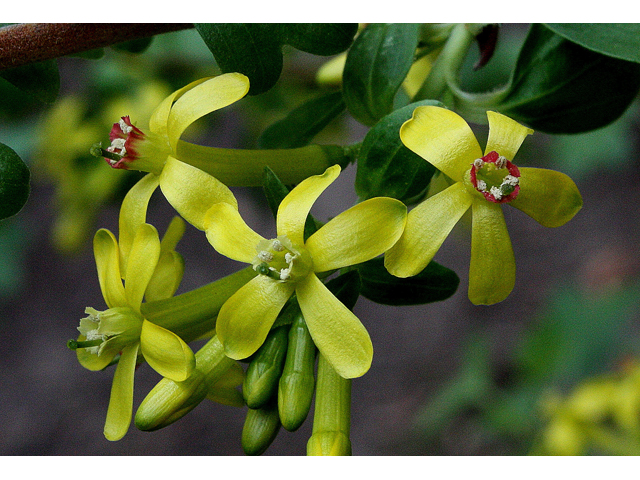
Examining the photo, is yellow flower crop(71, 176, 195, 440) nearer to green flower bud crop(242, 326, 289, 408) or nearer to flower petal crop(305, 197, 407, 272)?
green flower bud crop(242, 326, 289, 408)

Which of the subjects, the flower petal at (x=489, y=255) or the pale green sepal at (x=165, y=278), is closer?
the flower petal at (x=489, y=255)

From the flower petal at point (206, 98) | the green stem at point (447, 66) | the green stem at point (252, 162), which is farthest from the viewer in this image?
the green stem at point (447, 66)

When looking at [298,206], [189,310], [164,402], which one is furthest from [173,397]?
[298,206]

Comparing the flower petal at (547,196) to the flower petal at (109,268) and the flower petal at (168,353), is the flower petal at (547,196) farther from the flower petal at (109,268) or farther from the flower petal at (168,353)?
the flower petal at (109,268)

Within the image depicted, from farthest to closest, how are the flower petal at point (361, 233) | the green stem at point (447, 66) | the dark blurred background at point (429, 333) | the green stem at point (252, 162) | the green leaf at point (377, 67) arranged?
the dark blurred background at point (429, 333)
the green stem at point (447, 66)
the green leaf at point (377, 67)
the green stem at point (252, 162)
the flower petal at point (361, 233)

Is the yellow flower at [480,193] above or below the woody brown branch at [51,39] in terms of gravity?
below

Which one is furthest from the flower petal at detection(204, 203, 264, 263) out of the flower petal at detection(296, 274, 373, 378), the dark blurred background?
the dark blurred background

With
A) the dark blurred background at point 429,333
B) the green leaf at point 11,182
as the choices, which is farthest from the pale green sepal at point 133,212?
the dark blurred background at point 429,333
